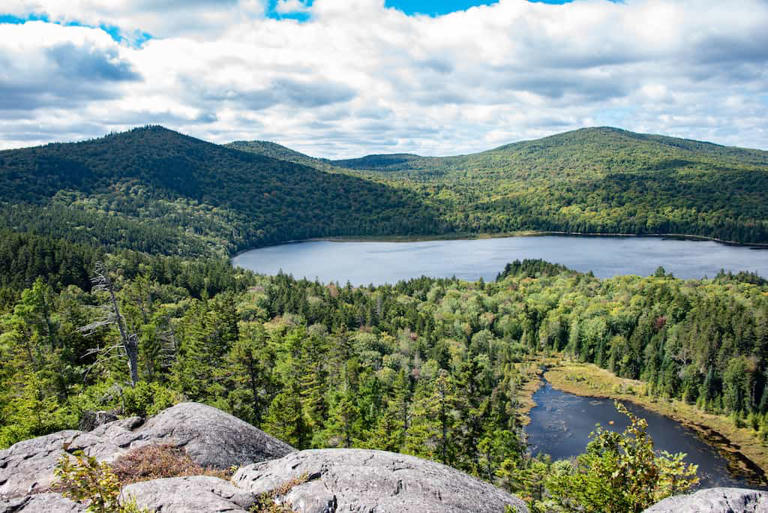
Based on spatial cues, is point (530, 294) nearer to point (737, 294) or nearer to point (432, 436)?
point (737, 294)

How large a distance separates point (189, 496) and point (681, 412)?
101012 millimetres

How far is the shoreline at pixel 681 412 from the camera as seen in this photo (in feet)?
226

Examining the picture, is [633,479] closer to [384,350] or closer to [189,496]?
[189,496]

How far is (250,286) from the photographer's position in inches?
5531

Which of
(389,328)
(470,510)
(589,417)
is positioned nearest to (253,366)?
(470,510)

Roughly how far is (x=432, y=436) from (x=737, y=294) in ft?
414

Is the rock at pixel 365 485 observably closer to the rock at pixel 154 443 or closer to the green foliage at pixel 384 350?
the rock at pixel 154 443

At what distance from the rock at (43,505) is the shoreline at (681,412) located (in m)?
82.3

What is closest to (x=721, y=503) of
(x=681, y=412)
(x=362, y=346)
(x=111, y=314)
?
(x=111, y=314)

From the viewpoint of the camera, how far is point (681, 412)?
3450 inches

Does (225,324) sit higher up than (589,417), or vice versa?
(225,324)

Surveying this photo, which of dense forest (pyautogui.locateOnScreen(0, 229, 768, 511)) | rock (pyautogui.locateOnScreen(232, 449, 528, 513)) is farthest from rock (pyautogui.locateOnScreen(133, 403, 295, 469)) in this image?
dense forest (pyautogui.locateOnScreen(0, 229, 768, 511))

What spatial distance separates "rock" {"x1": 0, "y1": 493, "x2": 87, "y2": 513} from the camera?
12.4 m

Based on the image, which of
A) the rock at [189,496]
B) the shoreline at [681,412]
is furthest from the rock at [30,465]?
the shoreline at [681,412]
